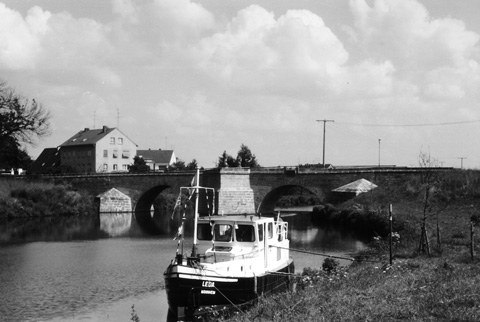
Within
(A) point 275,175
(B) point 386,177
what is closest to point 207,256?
(B) point 386,177

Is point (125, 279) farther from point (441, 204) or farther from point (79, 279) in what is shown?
point (441, 204)

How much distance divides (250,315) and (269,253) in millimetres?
7552

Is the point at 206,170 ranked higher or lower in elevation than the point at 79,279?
higher

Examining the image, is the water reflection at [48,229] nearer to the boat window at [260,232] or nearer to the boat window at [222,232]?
the boat window at [222,232]

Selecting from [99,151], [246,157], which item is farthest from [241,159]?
[99,151]

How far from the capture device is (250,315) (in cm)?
1486

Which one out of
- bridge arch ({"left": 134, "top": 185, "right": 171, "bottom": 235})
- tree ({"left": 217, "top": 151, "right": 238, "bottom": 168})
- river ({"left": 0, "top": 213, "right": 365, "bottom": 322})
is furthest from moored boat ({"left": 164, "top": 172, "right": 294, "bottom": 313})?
tree ({"left": 217, "top": 151, "right": 238, "bottom": 168})

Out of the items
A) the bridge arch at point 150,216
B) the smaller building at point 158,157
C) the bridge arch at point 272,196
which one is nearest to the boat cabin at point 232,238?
the bridge arch at point 150,216

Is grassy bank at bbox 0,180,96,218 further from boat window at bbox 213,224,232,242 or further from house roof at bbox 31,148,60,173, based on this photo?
house roof at bbox 31,148,60,173

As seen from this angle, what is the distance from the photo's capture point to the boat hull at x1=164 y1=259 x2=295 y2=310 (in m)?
18.4

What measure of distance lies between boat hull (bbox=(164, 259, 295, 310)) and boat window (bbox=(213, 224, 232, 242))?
249 centimetres

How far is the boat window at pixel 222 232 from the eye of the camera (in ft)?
70.7

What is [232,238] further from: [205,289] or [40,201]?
[40,201]

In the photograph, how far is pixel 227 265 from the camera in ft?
63.4
